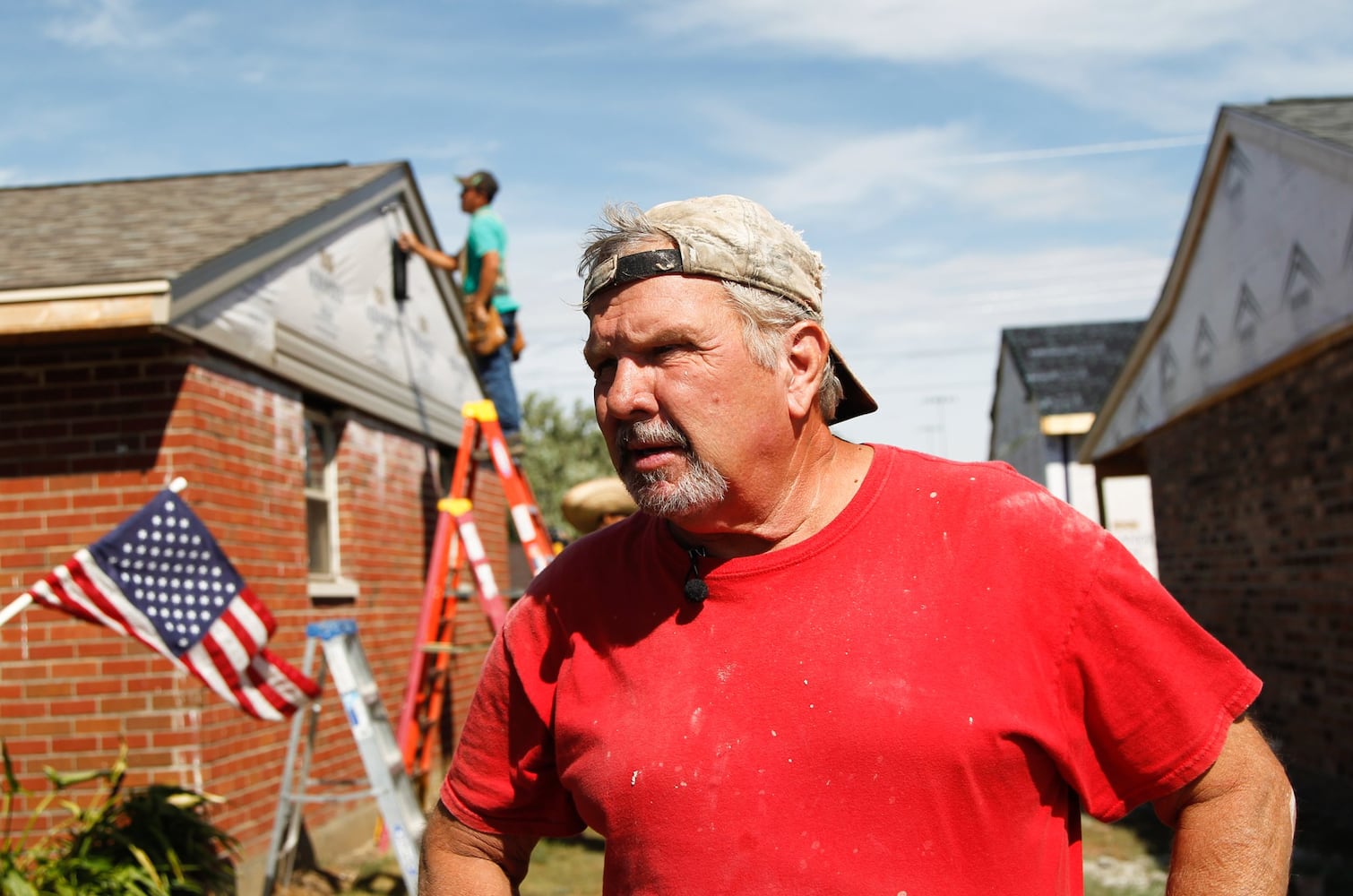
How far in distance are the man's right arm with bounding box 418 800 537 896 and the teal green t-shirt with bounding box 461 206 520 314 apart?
21.9 feet

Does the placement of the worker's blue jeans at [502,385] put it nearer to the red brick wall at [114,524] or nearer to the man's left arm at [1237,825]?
the red brick wall at [114,524]

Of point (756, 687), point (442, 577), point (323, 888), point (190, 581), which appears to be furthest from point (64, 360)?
point (756, 687)

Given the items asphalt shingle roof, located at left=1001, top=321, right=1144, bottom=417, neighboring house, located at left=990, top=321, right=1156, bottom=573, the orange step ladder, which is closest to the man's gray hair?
the orange step ladder

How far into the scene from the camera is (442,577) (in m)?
7.61

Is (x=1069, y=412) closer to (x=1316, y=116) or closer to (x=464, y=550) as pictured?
(x=1316, y=116)

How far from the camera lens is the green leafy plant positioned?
18.1 ft

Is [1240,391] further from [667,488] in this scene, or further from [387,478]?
[667,488]

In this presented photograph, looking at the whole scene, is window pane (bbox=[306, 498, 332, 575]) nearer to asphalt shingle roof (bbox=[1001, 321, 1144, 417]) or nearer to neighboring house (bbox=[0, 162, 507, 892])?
neighboring house (bbox=[0, 162, 507, 892])

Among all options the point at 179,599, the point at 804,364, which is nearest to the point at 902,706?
the point at 804,364

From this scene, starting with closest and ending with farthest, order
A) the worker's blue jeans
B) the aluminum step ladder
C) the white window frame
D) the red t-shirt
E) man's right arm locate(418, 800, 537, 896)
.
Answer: the red t-shirt
man's right arm locate(418, 800, 537, 896)
the aluminum step ladder
the white window frame
the worker's blue jeans

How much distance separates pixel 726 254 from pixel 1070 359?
20971 millimetres

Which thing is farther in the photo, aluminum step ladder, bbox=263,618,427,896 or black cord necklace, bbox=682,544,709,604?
aluminum step ladder, bbox=263,618,427,896

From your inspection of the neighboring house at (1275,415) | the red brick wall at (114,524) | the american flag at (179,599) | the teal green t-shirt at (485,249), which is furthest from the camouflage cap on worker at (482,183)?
the neighboring house at (1275,415)

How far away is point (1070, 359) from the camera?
859 inches
